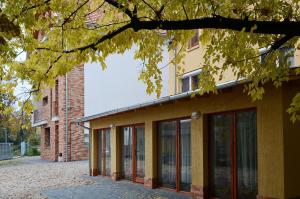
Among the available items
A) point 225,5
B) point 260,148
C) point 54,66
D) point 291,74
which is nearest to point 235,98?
point 260,148

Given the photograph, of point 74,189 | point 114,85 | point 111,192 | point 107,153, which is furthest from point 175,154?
point 114,85

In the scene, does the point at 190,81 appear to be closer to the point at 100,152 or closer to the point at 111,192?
the point at 100,152

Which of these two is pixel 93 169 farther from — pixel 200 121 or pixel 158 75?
pixel 158 75

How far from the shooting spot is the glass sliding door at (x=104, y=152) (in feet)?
62.2

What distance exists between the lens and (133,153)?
53.9ft

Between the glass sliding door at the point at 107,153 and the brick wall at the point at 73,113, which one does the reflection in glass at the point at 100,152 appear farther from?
the brick wall at the point at 73,113

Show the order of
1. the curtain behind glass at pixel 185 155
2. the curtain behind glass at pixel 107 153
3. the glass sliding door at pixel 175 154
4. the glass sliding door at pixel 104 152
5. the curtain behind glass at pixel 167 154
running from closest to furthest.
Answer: the curtain behind glass at pixel 185 155 < the glass sliding door at pixel 175 154 < the curtain behind glass at pixel 167 154 < the curtain behind glass at pixel 107 153 < the glass sliding door at pixel 104 152

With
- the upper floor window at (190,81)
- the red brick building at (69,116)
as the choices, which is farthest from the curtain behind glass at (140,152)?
the red brick building at (69,116)

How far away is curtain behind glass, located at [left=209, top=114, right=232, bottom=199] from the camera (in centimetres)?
1118

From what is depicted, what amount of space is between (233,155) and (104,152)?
9.36m

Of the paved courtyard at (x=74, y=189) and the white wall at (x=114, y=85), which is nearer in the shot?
the paved courtyard at (x=74, y=189)

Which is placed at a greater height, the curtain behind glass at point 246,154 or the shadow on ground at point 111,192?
the curtain behind glass at point 246,154

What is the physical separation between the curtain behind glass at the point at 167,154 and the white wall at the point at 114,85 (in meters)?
14.1

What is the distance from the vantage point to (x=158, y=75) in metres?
9.04
